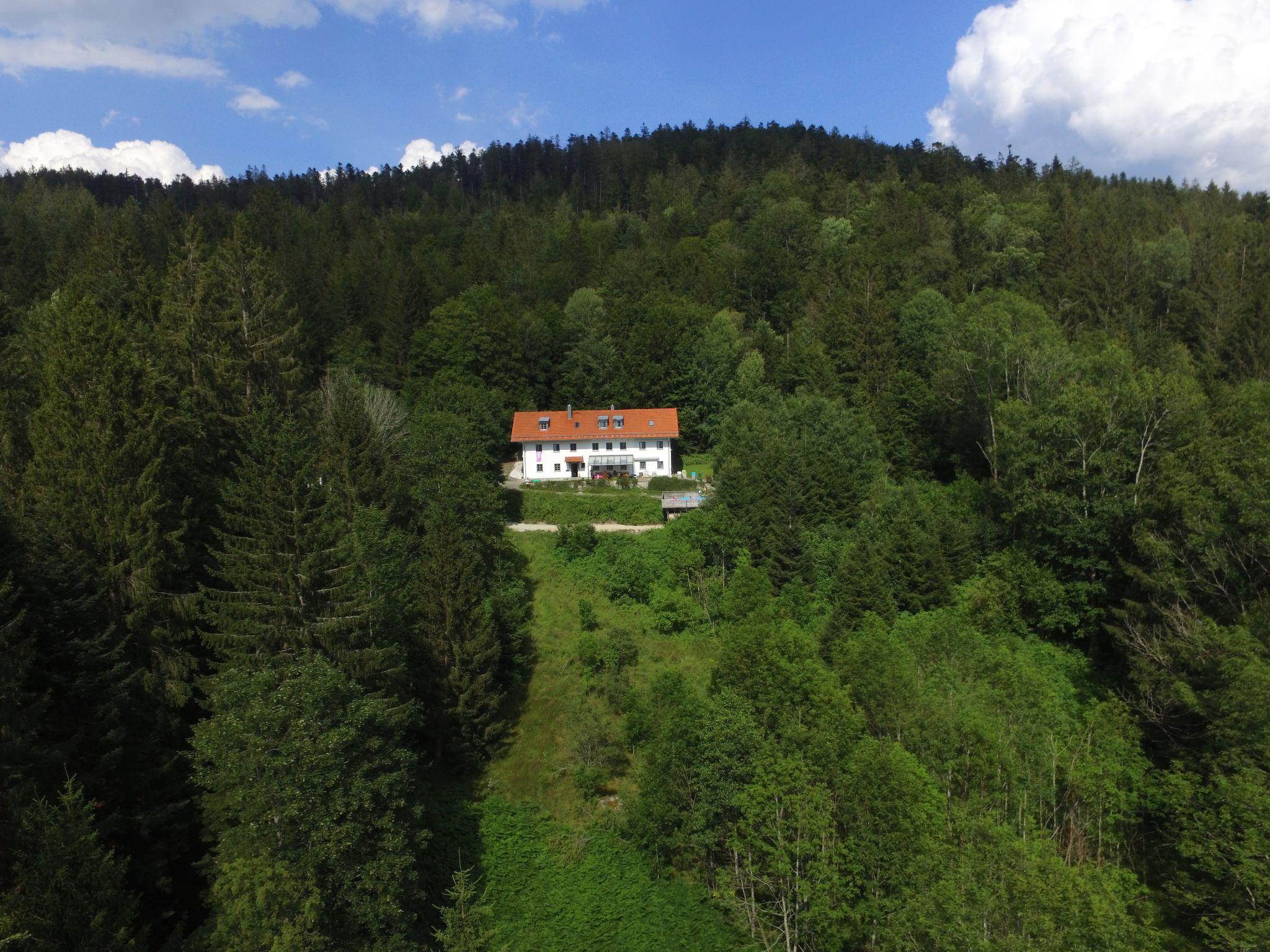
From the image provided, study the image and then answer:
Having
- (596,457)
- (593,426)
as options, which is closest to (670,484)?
(596,457)

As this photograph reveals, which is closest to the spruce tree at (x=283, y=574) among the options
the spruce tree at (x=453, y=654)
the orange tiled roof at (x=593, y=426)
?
the spruce tree at (x=453, y=654)

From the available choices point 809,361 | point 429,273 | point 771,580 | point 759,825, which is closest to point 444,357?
point 429,273

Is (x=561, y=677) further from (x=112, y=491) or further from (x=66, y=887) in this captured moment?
(x=66, y=887)

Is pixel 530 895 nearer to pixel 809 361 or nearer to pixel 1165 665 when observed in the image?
pixel 1165 665

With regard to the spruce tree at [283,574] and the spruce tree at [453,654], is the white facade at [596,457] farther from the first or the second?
the spruce tree at [283,574]

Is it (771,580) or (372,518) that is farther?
(771,580)

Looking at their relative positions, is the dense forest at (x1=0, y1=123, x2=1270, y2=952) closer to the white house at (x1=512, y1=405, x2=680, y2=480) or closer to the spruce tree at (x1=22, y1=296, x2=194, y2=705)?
the spruce tree at (x1=22, y1=296, x2=194, y2=705)
